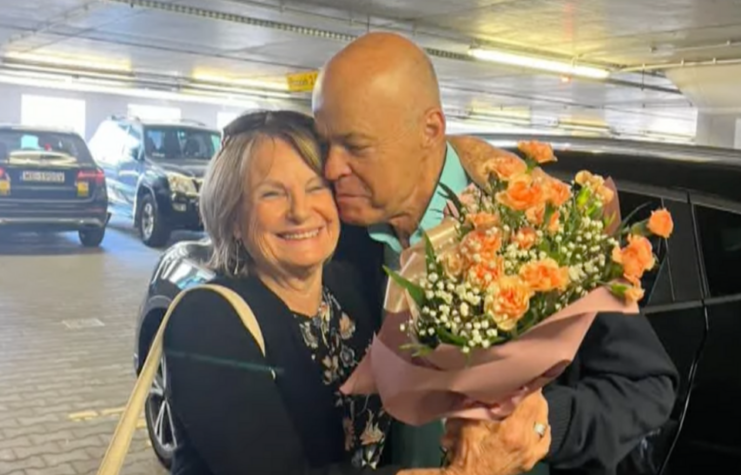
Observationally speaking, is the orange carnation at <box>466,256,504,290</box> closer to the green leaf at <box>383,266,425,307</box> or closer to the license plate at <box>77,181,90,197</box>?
the green leaf at <box>383,266,425,307</box>

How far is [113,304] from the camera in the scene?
867cm

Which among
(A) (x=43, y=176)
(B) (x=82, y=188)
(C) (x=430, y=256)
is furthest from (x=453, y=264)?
(B) (x=82, y=188)

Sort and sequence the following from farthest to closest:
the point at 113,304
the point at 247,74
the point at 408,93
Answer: the point at 247,74, the point at 113,304, the point at 408,93

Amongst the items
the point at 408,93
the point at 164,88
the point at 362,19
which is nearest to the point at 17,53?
the point at 164,88

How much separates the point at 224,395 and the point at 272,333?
15 cm

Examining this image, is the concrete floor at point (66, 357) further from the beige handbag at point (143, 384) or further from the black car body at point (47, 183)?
the beige handbag at point (143, 384)

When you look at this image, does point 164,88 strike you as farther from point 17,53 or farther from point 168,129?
point 168,129

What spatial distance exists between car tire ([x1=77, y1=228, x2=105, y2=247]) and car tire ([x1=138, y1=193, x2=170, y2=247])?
0.59m

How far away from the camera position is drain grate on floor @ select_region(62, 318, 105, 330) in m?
7.73

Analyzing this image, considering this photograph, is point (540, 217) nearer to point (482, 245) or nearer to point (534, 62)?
point (482, 245)

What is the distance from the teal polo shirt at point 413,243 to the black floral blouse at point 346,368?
53 millimetres

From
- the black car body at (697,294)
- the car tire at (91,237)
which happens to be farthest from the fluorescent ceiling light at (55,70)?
the black car body at (697,294)

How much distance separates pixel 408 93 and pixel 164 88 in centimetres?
1986

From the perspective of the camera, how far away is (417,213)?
1.83 metres
